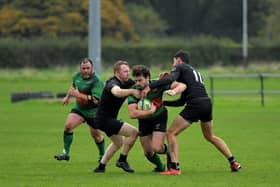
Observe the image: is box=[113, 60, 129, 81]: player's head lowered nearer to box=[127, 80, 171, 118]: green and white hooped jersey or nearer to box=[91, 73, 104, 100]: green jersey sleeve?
box=[127, 80, 171, 118]: green and white hooped jersey

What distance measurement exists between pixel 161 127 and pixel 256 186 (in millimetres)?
2316

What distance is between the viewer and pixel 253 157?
19.2m

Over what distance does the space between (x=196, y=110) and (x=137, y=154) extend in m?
4.20

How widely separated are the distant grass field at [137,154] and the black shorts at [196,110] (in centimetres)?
93

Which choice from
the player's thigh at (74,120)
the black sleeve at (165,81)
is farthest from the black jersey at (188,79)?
the player's thigh at (74,120)

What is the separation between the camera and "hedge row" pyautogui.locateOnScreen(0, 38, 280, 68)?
75.5m

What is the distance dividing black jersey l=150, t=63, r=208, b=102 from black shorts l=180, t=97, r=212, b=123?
0.29 ft

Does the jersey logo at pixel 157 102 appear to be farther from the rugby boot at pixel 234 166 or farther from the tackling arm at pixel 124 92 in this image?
the rugby boot at pixel 234 166

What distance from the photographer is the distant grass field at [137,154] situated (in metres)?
15.3

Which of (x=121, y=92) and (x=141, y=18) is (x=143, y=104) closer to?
(x=121, y=92)

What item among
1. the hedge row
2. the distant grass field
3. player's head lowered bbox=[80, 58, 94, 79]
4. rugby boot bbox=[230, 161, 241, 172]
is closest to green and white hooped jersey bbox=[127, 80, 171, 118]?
the distant grass field

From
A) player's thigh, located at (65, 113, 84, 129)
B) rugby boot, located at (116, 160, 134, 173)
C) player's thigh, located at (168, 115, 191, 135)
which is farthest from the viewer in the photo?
player's thigh, located at (65, 113, 84, 129)

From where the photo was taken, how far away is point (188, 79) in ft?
53.2

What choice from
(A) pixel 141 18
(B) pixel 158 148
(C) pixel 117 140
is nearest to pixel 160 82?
(B) pixel 158 148
